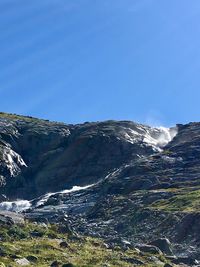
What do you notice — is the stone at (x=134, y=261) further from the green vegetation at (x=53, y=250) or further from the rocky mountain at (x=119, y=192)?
the rocky mountain at (x=119, y=192)

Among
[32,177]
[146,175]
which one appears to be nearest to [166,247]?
[146,175]

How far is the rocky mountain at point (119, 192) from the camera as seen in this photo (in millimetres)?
81438

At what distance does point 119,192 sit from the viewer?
135m

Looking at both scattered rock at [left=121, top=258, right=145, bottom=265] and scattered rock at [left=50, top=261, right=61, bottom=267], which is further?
scattered rock at [left=121, top=258, right=145, bottom=265]

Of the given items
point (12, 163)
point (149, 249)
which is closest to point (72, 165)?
point (12, 163)

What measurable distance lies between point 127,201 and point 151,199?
4.86 meters

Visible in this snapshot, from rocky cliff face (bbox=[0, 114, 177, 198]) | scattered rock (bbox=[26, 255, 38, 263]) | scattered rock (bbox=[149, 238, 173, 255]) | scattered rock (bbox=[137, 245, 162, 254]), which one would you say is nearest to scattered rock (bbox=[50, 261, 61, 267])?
scattered rock (bbox=[26, 255, 38, 263])

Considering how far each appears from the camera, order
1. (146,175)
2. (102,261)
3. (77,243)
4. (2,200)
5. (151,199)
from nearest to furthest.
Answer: (102,261) < (77,243) < (151,199) < (146,175) < (2,200)

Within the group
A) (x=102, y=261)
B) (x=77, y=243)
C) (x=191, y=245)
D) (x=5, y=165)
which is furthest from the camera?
(x=5, y=165)

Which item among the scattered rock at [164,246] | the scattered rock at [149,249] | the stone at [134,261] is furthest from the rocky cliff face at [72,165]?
the stone at [134,261]

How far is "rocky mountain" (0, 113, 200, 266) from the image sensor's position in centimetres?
8144

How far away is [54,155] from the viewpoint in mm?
199875

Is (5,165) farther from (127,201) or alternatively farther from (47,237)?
(47,237)

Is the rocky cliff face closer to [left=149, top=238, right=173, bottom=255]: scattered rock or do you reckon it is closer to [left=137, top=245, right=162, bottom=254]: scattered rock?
[left=149, top=238, right=173, bottom=255]: scattered rock
